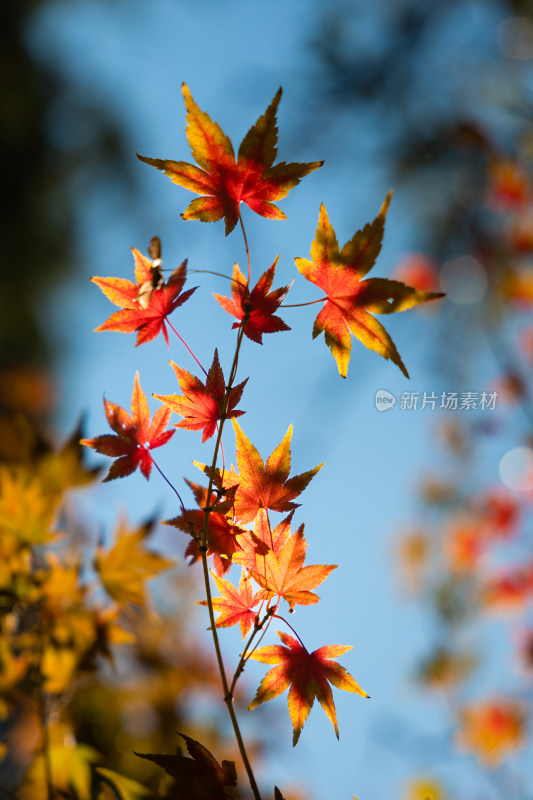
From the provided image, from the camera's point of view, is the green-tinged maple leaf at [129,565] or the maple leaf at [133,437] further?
the green-tinged maple leaf at [129,565]

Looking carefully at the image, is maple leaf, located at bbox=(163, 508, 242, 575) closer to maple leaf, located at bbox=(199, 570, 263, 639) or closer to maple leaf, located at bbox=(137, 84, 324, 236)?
maple leaf, located at bbox=(199, 570, 263, 639)

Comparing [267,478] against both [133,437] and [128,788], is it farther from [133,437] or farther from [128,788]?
[128,788]

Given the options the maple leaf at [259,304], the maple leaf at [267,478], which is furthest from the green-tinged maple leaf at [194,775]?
the maple leaf at [259,304]

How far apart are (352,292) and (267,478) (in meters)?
0.14

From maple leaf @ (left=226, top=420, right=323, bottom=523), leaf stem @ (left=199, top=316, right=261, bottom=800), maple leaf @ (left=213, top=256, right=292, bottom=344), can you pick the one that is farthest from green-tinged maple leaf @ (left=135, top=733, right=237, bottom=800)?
maple leaf @ (left=213, top=256, right=292, bottom=344)

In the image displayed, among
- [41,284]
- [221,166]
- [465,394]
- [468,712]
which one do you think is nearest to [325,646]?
[221,166]

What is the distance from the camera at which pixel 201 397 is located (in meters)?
0.37

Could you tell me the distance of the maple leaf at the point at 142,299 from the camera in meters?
0.37

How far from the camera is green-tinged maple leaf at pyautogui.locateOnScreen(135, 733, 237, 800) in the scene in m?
0.32

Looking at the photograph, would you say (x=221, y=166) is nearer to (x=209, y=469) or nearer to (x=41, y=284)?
(x=209, y=469)

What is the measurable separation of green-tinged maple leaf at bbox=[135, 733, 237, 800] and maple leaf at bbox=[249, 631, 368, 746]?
0.05m

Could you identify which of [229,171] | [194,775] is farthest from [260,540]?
[229,171]

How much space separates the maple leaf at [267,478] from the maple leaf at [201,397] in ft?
0.08

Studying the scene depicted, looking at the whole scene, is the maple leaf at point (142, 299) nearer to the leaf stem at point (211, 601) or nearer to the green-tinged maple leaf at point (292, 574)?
the leaf stem at point (211, 601)
